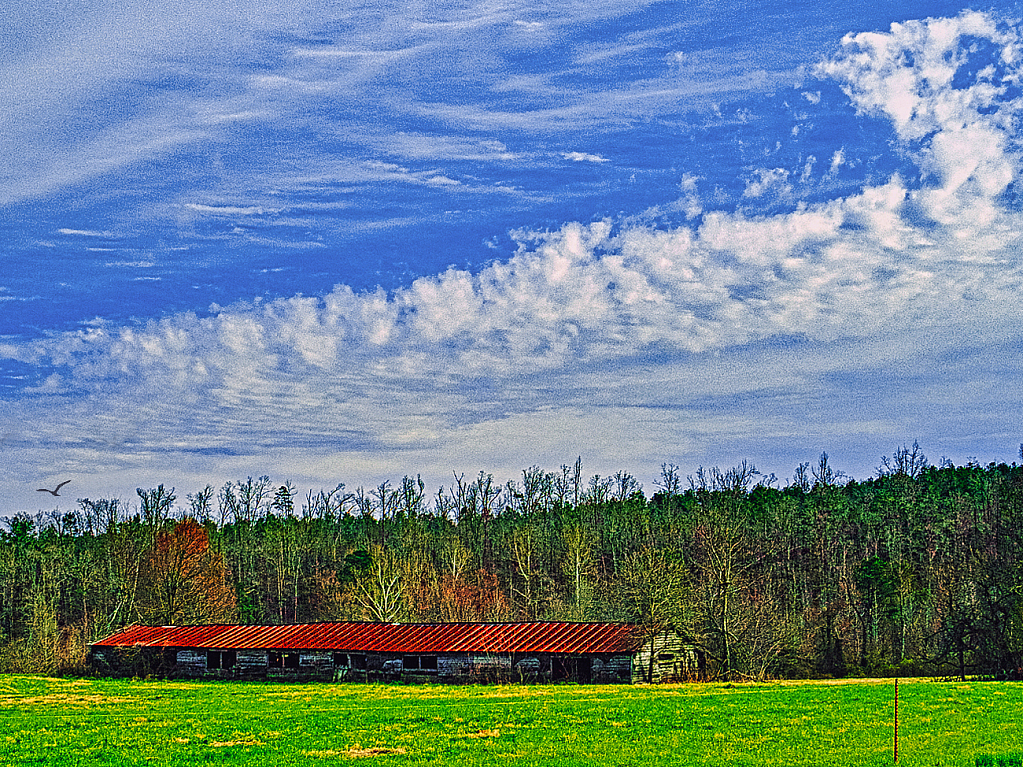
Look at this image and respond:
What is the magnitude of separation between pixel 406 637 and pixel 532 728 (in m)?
34.0

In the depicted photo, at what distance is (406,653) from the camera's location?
193 feet

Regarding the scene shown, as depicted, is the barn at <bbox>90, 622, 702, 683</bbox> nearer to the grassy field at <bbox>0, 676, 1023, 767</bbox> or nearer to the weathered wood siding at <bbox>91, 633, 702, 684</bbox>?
the weathered wood siding at <bbox>91, 633, 702, 684</bbox>

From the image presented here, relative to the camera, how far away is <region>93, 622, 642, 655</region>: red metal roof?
56.2 meters

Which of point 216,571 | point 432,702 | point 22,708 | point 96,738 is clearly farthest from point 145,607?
point 96,738

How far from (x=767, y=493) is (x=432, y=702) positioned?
7596cm

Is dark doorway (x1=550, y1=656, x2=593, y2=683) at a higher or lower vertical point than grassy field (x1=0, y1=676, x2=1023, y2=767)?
lower

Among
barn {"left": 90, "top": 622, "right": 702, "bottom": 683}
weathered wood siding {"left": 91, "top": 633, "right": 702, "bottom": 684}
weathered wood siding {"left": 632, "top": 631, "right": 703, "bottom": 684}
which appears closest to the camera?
weathered wood siding {"left": 632, "top": 631, "right": 703, "bottom": 684}

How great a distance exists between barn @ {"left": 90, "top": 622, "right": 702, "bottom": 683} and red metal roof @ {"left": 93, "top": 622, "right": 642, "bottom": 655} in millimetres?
66

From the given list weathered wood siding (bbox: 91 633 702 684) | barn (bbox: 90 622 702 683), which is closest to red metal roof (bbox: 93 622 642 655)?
barn (bbox: 90 622 702 683)

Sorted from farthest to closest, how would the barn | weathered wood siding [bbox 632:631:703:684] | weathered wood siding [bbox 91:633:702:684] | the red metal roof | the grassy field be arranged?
the red metal roof < the barn < weathered wood siding [bbox 91:633:702:684] < weathered wood siding [bbox 632:631:703:684] < the grassy field

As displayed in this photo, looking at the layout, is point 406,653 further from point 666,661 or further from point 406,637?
point 666,661

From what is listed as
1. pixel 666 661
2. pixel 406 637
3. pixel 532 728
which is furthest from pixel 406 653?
pixel 532 728

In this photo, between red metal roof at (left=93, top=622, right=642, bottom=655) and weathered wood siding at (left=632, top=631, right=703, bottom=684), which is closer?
weathered wood siding at (left=632, top=631, right=703, bottom=684)

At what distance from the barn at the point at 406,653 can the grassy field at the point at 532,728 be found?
27.0ft
